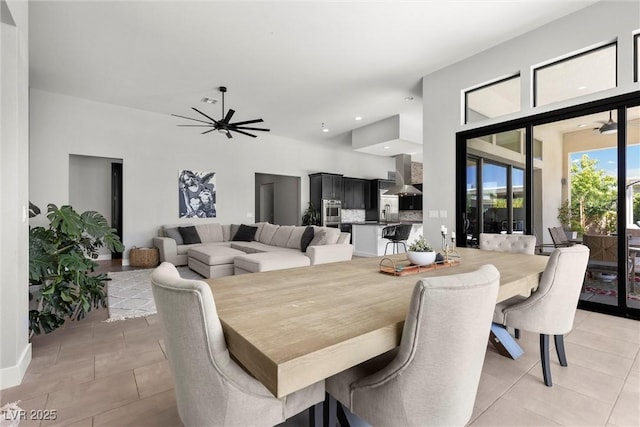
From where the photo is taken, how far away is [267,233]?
6.04 m

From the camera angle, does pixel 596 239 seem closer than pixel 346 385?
No

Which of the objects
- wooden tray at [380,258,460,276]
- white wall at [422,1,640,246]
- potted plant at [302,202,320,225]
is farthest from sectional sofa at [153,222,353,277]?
wooden tray at [380,258,460,276]

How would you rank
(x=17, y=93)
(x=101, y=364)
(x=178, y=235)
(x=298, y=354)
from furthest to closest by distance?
(x=178, y=235) → (x=101, y=364) → (x=17, y=93) → (x=298, y=354)

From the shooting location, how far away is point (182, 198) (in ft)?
21.7

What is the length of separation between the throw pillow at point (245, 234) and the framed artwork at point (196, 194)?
3.11 feet

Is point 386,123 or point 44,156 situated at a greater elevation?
point 386,123

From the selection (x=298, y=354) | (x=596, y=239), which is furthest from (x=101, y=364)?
(x=596, y=239)

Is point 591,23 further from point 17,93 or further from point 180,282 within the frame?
point 17,93

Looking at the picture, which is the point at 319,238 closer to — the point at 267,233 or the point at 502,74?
the point at 267,233

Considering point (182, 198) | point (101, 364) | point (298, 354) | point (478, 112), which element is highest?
point (478, 112)

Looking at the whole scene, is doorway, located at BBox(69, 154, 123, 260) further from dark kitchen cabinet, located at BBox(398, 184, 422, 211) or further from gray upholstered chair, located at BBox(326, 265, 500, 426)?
dark kitchen cabinet, located at BBox(398, 184, 422, 211)

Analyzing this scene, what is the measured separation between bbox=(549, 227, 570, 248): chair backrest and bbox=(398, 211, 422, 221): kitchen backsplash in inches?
220

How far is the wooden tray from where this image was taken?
1740 mm

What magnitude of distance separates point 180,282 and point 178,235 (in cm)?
569
